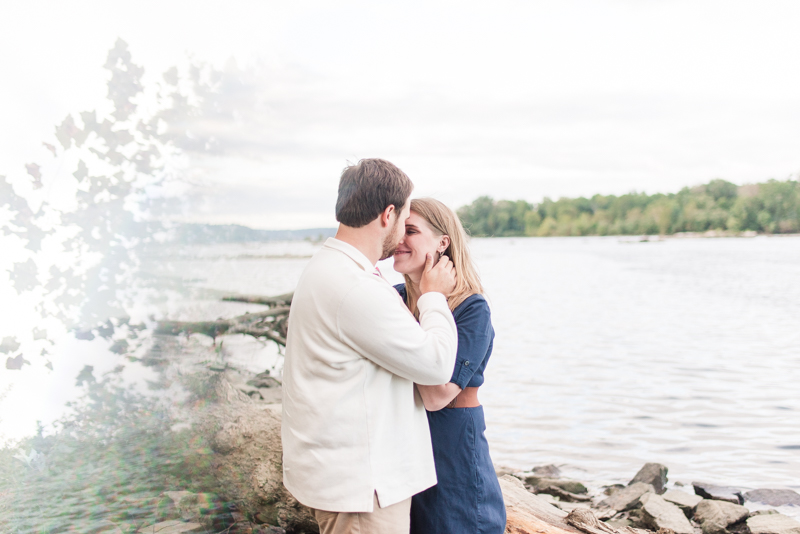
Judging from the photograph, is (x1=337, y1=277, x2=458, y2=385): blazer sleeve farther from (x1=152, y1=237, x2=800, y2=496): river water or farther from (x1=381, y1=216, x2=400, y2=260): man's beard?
(x1=152, y1=237, x2=800, y2=496): river water

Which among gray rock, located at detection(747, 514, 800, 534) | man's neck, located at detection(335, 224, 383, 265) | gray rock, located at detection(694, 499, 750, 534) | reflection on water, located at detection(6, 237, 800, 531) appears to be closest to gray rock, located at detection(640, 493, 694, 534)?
gray rock, located at detection(694, 499, 750, 534)

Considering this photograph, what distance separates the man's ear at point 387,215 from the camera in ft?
7.63

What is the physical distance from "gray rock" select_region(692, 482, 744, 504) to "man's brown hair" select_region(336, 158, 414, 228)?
6657 millimetres

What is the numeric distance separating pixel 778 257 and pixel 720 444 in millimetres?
56037

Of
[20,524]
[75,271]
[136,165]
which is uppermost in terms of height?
[136,165]

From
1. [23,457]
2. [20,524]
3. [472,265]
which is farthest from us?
[23,457]

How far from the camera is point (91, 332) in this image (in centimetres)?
582

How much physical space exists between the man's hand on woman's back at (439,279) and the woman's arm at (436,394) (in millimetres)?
384

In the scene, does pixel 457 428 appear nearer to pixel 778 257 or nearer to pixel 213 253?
pixel 213 253

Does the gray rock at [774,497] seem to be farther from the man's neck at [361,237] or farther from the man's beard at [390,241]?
the man's neck at [361,237]

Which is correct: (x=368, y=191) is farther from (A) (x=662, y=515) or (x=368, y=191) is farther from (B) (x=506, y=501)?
(A) (x=662, y=515)

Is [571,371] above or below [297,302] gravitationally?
below

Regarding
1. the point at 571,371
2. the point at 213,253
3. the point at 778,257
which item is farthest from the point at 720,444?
the point at 778,257

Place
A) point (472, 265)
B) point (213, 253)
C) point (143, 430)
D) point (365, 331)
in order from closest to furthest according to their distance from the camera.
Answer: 1. point (365, 331)
2. point (472, 265)
3. point (143, 430)
4. point (213, 253)
